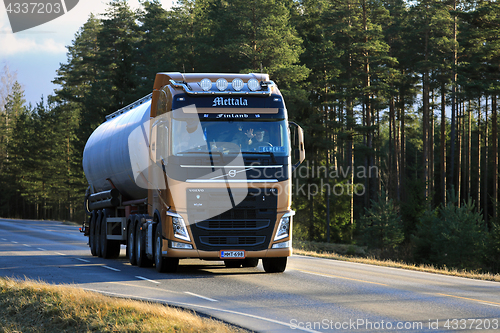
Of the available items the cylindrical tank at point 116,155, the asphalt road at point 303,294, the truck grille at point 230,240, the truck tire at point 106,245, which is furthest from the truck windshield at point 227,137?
the truck tire at point 106,245

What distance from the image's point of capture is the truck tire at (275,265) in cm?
1539

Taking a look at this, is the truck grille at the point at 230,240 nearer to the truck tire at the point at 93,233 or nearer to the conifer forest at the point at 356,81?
the truck tire at the point at 93,233

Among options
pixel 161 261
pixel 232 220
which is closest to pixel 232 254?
pixel 232 220

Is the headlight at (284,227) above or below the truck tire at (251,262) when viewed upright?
above

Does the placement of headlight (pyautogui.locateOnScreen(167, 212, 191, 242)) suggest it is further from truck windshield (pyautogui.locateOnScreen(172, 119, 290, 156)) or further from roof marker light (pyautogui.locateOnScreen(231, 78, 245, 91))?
roof marker light (pyautogui.locateOnScreen(231, 78, 245, 91))

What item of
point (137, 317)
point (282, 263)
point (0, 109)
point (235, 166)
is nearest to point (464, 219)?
point (282, 263)

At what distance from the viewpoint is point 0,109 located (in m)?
119

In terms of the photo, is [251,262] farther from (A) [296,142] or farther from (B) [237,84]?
(B) [237,84]

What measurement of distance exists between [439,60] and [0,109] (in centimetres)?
9416

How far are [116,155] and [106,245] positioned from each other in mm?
3478

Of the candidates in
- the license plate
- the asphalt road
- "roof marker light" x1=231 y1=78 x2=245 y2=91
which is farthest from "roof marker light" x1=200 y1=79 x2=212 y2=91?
the asphalt road

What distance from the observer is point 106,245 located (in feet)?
67.4

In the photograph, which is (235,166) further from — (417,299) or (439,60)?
(439,60)

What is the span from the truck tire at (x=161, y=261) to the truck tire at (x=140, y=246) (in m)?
1.39
